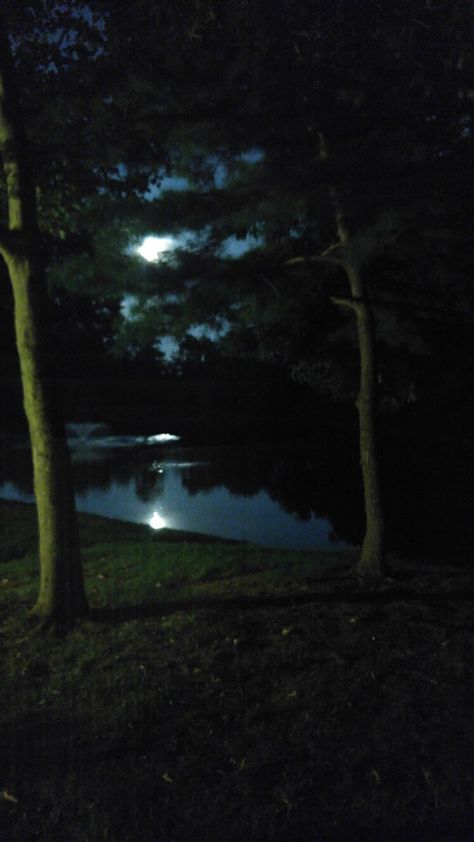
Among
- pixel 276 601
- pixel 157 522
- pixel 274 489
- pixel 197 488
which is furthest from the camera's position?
pixel 274 489

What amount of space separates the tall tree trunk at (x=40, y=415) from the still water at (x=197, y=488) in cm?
670

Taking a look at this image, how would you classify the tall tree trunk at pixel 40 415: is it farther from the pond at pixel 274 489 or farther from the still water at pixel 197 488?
the pond at pixel 274 489

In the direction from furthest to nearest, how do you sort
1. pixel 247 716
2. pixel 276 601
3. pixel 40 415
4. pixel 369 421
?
pixel 369 421
pixel 276 601
pixel 40 415
pixel 247 716

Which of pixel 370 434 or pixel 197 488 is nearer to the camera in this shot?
pixel 370 434

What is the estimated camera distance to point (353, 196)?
7395 millimetres

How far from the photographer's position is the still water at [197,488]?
49.1ft

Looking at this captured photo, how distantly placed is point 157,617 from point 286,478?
15.2m

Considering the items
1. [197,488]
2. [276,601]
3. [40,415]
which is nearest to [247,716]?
[276,601]

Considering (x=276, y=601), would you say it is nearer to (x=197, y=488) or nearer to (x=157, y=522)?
(x=157, y=522)

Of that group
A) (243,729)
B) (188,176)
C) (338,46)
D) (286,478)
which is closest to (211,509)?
(286,478)

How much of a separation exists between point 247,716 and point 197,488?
14798 mm

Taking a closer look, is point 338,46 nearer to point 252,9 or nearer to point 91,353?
point 252,9

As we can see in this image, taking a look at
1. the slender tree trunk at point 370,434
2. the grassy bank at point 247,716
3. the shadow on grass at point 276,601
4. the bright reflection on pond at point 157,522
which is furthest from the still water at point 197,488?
the grassy bank at point 247,716

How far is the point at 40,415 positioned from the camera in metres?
6.73
